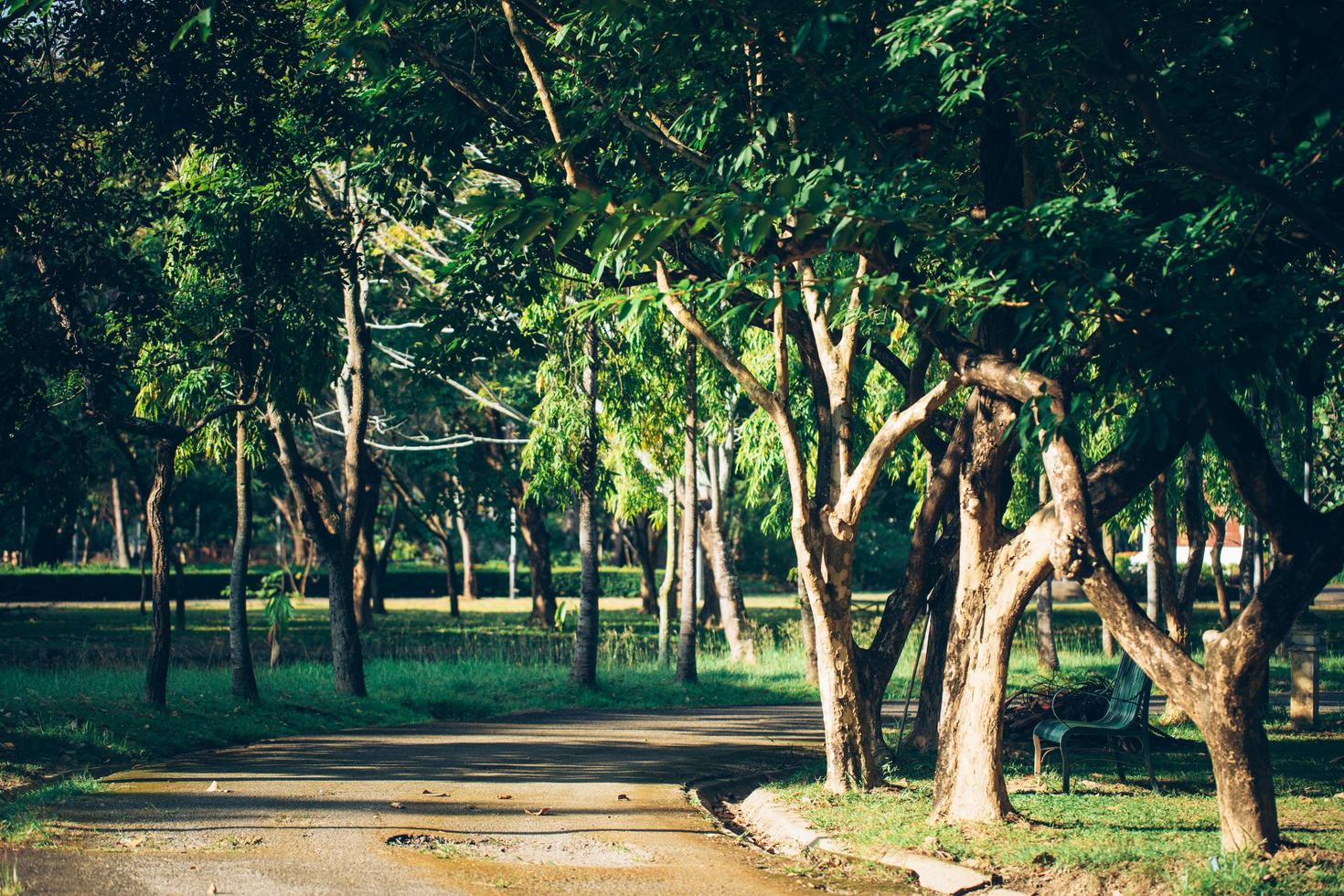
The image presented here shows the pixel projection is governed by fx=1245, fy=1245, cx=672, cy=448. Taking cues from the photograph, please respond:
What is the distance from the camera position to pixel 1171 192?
924cm

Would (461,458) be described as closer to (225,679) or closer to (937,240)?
(225,679)

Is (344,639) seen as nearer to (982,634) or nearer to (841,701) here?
(841,701)

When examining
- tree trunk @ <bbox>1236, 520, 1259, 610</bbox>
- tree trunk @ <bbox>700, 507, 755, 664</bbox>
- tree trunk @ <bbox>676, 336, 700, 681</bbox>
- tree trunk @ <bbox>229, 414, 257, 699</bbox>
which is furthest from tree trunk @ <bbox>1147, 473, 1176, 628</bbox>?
tree trunk @ <bbox>229, 414, 257, 699</bbox>

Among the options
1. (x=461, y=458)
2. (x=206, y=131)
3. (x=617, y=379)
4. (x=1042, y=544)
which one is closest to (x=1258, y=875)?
(x=1042, y=544)

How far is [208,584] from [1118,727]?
1855 inches

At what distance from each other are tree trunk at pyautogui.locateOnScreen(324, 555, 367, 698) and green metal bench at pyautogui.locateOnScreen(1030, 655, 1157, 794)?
9229 millimetres

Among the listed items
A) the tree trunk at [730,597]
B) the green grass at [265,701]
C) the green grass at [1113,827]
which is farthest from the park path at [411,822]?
the tree trunk at [730,597]

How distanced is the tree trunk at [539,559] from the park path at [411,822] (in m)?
18.8

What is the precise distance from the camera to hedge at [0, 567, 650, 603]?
46188 mm

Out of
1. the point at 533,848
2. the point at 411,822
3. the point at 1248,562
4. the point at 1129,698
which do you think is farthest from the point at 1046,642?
the point at 533,848

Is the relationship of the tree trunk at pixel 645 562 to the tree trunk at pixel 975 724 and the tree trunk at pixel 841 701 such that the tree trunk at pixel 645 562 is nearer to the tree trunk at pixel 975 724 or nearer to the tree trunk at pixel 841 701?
the tree trunk at pixel 841 701

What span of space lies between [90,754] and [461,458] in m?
22.9

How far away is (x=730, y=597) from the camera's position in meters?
24.3

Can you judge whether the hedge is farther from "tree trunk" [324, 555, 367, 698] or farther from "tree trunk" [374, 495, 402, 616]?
"tree trunk" [324, 555, 367, 698]
